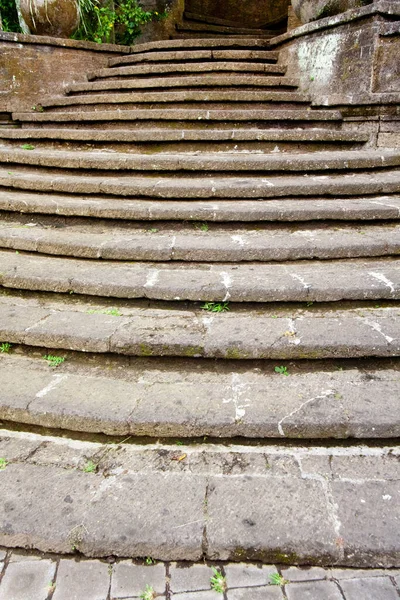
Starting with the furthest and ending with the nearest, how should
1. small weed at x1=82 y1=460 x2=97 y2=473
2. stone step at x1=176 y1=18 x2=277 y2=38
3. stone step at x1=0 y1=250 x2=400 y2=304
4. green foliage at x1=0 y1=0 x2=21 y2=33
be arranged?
1. stone step at x1=176 y1=18 x2=277 y2=38
2. green foliage at x1=0 y1=0 x2=21 y2=33
3. stone step at x1=0 y1=250 x2=400 y2=304
4. small weed at x1=82 y1=460 x2=97 y2=473

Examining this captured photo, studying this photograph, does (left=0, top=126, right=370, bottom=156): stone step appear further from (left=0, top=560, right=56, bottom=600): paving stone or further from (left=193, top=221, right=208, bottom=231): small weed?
(left=0, top=560, right=56, bottom=600): paving stone

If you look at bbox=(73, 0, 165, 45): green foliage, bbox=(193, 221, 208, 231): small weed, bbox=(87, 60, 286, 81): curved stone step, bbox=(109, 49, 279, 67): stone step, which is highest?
bbox=(73, 0, 165, 45): green foliage

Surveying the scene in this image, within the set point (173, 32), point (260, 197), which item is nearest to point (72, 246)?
point (260, 197)

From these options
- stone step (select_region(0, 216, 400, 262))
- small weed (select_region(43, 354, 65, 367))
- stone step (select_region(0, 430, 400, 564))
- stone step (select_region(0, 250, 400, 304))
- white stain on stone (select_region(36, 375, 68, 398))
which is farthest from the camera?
stone step (select_region(0, 216, 400, 262))

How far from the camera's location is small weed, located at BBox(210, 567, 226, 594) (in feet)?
4.61

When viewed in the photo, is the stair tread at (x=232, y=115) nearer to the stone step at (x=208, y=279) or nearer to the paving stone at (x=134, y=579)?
the stone step at (x=208, y=279)

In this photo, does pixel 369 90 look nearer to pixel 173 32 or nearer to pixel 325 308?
pixel 325 308

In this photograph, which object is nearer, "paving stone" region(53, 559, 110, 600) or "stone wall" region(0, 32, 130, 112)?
"paving stone" region(53, 559, 110, 600)

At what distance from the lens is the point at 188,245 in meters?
2.91

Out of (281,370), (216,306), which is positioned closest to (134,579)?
(281,370)

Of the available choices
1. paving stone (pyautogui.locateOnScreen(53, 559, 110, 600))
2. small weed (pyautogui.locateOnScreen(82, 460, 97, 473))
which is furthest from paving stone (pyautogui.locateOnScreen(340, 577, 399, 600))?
small weed (pyautogui.locateOnScreen(82, 460, 97, 473))

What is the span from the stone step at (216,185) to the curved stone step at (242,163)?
6 cm

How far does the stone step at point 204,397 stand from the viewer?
6.18 feet

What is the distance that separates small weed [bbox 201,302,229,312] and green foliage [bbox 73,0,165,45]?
5884 mm
